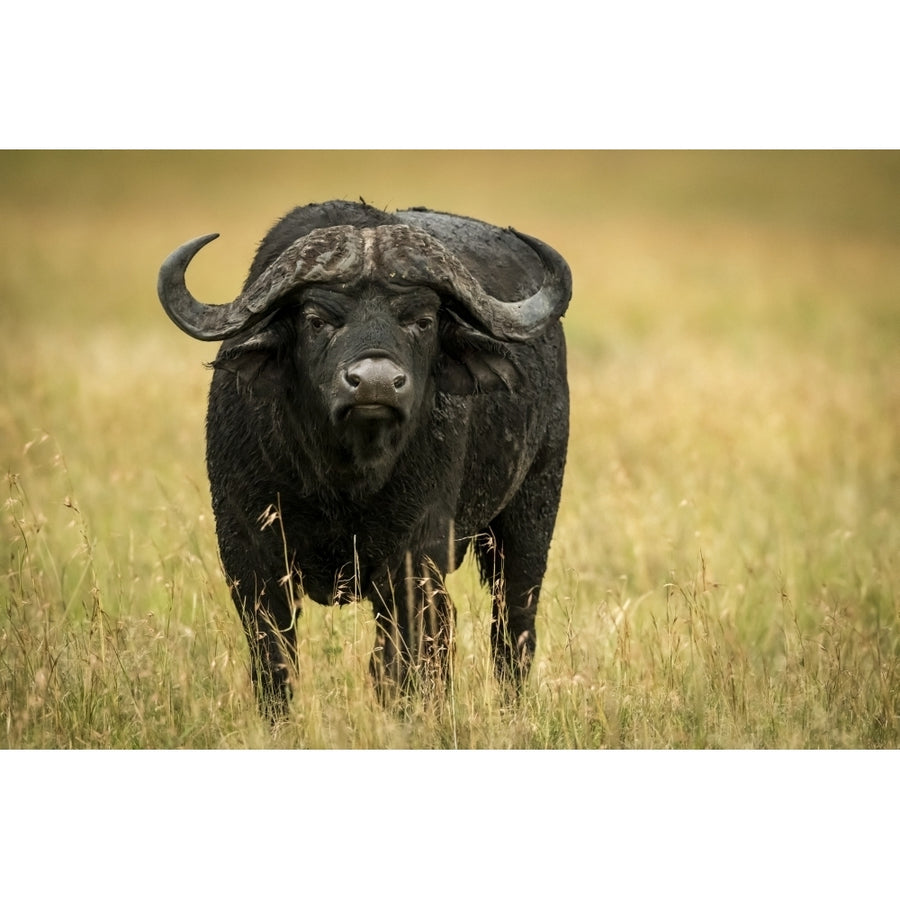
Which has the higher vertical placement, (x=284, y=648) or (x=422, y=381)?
(x=422, y=381)

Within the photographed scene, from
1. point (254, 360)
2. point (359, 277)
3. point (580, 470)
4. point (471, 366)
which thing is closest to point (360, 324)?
point (359, 277)

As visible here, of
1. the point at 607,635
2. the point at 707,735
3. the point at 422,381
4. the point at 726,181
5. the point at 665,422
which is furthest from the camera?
the point at 665,422

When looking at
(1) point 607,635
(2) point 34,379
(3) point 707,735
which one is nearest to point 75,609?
(2) point 34,379

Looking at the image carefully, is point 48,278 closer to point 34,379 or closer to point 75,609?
point 34,379

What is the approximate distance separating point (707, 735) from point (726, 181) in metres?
3.23

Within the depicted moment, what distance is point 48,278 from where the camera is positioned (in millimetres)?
7602

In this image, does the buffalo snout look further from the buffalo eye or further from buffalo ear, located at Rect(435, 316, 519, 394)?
buffalo ear, located at Rect(435, 316, 519, 394)

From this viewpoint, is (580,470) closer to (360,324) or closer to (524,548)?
(524,548)

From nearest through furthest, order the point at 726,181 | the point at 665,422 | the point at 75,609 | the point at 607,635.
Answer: the point at 607,635 < the point at 75,609 < the point at 726,181 < the point at 665,422

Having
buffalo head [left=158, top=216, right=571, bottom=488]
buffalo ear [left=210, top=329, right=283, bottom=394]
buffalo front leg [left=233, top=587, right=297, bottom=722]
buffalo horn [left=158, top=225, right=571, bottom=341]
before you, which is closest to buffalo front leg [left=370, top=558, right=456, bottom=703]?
buffalo front leg [left=233, top=587, right=297, bottom=722]

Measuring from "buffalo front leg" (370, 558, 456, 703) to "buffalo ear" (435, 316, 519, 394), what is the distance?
0.69m

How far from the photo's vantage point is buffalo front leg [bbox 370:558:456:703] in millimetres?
5309

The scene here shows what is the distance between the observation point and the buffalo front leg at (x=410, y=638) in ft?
17.4

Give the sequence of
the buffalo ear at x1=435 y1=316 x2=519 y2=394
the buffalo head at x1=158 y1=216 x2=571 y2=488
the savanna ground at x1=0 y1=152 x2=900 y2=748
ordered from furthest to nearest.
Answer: the savanna ground at x1=0 y1=152 x2=900 y2=748 < the buffalo ear at x1=435 y1=316 x2=519 y2=394 < the buffalo head at x1=158 y1=216 x2=571 y2=488
